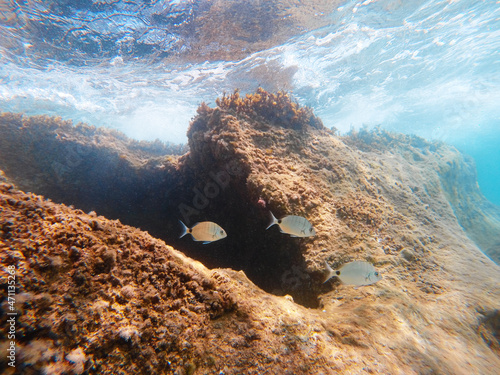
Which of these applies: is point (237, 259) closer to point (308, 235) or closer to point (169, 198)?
point (308, 235)

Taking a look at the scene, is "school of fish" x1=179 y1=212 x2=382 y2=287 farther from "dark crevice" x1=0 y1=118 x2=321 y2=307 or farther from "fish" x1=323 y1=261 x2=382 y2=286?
"dark crevice" x1=0 y1=118 x2=321 y2=307

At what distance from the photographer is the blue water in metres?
10.5

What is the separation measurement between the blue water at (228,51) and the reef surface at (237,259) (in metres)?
6.51

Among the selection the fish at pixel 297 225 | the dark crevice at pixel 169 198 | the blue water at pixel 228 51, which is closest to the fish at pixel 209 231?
the fish at pixel 297 225

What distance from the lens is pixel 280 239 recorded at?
4.03 m

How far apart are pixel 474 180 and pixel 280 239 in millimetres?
20037

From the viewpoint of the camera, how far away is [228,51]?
13336mm

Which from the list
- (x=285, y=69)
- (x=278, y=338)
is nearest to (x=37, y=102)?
(x=285, y=69)

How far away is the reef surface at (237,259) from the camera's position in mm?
1399

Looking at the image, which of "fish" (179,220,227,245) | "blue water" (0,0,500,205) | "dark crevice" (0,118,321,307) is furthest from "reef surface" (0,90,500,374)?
"blue water" (0,0,500,205)

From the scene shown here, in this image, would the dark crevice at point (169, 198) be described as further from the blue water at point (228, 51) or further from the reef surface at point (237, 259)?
the blue water at point (228, 51)

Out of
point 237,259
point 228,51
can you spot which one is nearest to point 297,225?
point 237,259

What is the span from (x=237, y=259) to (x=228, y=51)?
13161 millimetres

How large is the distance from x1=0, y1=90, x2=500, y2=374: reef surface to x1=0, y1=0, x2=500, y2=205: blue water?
6.51 meters
